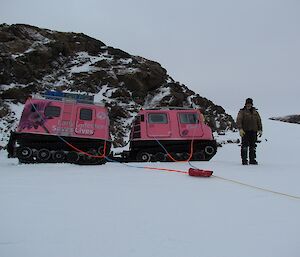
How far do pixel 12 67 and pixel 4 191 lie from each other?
21665 millimetres

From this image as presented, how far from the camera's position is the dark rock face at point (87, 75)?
24.5 metres

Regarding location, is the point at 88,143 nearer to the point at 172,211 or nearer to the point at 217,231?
the point at 172,211

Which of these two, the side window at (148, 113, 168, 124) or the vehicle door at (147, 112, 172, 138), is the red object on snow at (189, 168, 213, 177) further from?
the side window at (148, 113, 168, 124)

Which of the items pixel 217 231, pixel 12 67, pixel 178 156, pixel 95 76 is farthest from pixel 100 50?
pixel 217 231

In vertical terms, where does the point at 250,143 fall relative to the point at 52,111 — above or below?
below

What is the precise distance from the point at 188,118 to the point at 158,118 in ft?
3.66

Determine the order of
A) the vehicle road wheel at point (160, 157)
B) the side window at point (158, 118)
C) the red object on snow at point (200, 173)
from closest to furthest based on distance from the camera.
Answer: the red object on snow at point (200, 173) → the vehicle road wheel at point (160, 157) → the side window at point (158, 118)

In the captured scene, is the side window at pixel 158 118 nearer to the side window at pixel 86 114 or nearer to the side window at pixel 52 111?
the side window at pixel 86 114

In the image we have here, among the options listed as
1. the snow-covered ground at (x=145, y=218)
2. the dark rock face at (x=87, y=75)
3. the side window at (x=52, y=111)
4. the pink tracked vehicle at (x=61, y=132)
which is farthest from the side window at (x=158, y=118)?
the dark rock face at (x=87, y=75)

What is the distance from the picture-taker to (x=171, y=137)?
42.2 ft

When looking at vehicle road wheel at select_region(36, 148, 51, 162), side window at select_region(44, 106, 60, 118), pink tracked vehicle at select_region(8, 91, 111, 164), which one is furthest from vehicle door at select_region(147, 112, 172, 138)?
vehicle road wheel at select_region(36, 148, 51, 162)

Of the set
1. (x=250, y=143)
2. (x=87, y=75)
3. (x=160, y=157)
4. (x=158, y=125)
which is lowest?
(x=160, y=157)

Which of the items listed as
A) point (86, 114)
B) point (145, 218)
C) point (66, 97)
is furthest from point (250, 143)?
point (145, 218)

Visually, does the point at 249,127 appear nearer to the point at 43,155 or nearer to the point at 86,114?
the point at 86,114
